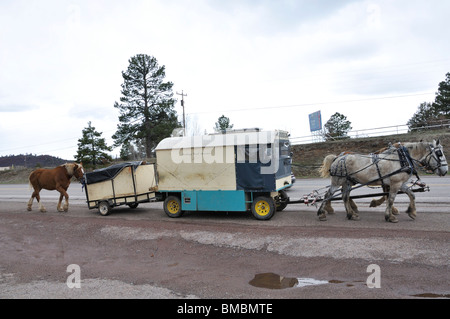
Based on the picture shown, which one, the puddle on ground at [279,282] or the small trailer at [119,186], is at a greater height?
the small trailer at [119,186]

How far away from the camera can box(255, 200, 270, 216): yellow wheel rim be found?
973cm

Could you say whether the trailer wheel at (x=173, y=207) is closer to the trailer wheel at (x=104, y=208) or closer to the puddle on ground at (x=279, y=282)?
the trailer wheel at (x=104, y=208)

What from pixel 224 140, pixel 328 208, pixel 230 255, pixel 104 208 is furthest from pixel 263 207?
pixel 104 208

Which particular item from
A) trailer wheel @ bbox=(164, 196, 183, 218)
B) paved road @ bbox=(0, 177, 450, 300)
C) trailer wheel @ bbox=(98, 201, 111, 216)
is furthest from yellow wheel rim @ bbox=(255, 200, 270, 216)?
trailer wheel @ bbox=(98, 201, 111, 216)

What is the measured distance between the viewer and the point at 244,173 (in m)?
9.85

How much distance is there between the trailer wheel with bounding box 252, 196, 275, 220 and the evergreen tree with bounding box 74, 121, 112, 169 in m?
35.6

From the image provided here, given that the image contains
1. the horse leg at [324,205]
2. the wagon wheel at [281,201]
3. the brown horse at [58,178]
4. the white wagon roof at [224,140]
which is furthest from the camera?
the brown horse at [58,178]

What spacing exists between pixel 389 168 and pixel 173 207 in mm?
6855

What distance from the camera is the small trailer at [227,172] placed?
9672 millimetres

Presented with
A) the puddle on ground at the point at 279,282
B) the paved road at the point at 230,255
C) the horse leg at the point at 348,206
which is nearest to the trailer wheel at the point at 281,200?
the paved road at the point at 230,255

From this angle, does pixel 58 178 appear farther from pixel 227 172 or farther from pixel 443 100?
pixel 443 100
